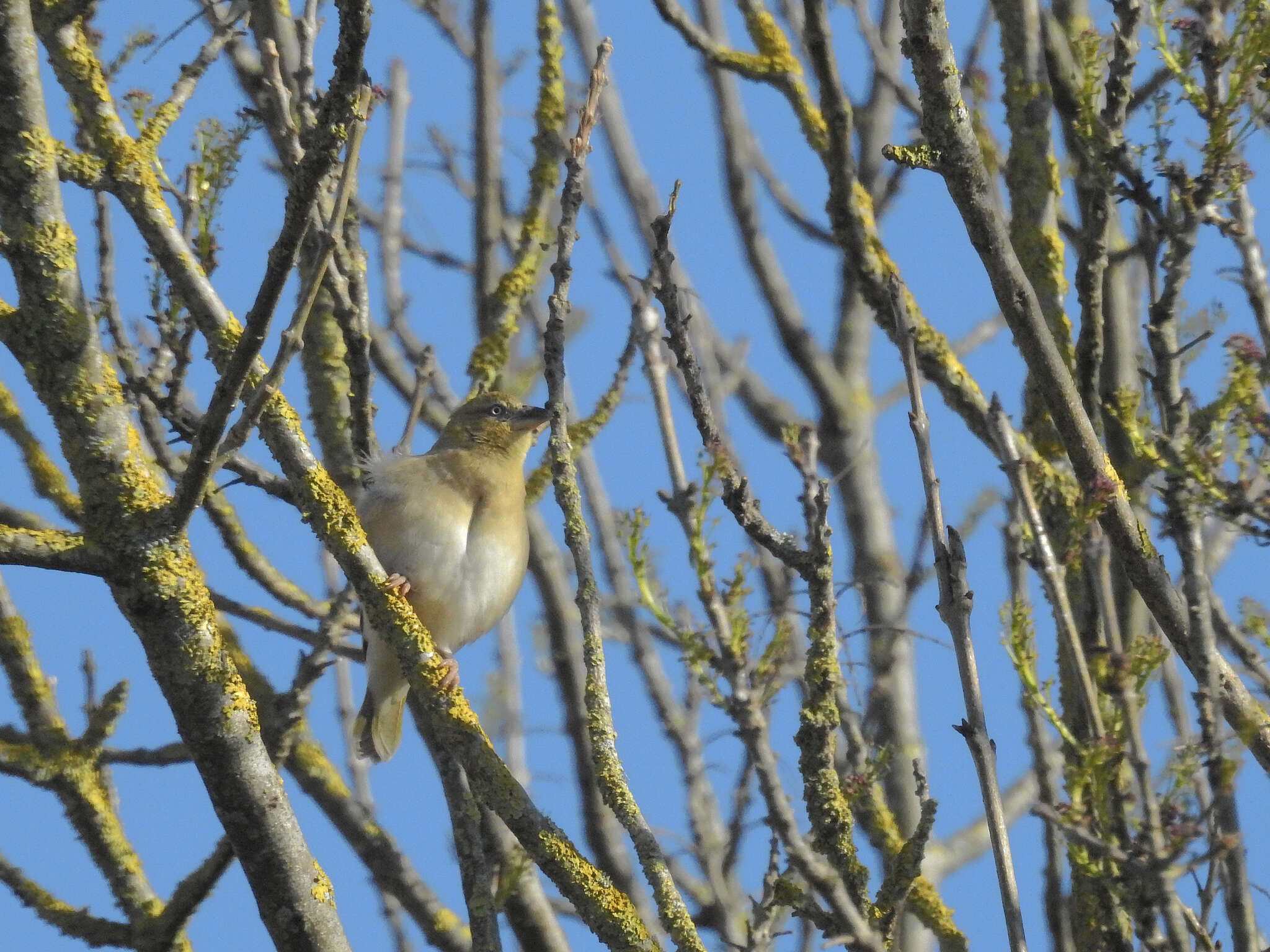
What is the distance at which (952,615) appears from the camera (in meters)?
2.70

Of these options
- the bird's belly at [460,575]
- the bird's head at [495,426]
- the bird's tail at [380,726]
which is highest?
the bird's head at [495,426]

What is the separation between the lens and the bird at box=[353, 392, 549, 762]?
5.96m

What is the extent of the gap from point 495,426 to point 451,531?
2.16 ft

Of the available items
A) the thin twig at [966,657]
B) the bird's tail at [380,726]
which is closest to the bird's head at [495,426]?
the bird's tail at [380,726]

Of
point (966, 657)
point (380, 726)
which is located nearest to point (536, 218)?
point (380, 726)

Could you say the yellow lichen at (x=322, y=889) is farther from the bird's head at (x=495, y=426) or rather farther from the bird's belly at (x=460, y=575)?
the bird's head at (x=495, y=426)

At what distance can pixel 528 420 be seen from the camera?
6.48m

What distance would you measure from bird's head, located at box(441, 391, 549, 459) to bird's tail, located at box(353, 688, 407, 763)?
3.65 feet

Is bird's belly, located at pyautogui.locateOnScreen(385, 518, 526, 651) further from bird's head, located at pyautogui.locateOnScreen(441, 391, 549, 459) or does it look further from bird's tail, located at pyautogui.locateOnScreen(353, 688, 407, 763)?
bird's head, located at pyautogui.locateOnScreen(441, 391, 549, 459)

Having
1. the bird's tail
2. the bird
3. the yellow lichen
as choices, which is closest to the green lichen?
the bird

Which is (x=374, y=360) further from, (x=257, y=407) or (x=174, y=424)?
(x=257, y=407)

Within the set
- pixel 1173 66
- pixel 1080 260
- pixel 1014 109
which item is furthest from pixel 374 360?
pixel 1173 66

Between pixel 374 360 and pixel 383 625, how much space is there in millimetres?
2857

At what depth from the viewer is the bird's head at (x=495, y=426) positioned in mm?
6402
